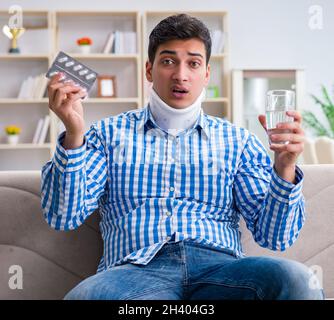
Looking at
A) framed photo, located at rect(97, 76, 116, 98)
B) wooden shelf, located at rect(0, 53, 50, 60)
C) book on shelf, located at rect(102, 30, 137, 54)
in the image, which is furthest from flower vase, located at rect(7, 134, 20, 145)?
book on shelf, located at rect(102, 30, 137, 54)

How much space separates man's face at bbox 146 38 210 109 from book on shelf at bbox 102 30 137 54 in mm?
4288

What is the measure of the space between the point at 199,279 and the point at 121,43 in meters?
4.66

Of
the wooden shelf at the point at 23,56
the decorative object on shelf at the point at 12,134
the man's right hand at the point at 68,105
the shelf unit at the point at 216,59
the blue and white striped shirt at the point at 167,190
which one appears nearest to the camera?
the man's right hand at the point at 68,105

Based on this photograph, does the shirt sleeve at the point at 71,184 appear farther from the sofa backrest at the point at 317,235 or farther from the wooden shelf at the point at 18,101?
the wooden shelf at the point at 18,101

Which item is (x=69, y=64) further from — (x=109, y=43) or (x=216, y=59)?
(x=216, y=59)

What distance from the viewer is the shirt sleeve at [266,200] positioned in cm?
124

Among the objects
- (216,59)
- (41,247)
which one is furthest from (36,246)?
(216,59)

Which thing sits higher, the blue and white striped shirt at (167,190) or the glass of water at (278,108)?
the glass of water at (278,108)

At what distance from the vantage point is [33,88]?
220 inches

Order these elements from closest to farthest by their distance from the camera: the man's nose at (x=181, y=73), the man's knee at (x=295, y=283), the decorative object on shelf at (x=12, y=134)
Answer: the man's knee at (x=295, y=283) → the man's nose at (x=181, y=73) → the decorative object on shelf at (x=12, y=134)

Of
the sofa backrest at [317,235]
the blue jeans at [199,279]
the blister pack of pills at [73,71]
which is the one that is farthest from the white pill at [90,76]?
the sofa backrest at [317,235]

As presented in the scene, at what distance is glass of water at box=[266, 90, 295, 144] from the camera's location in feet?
3.65
